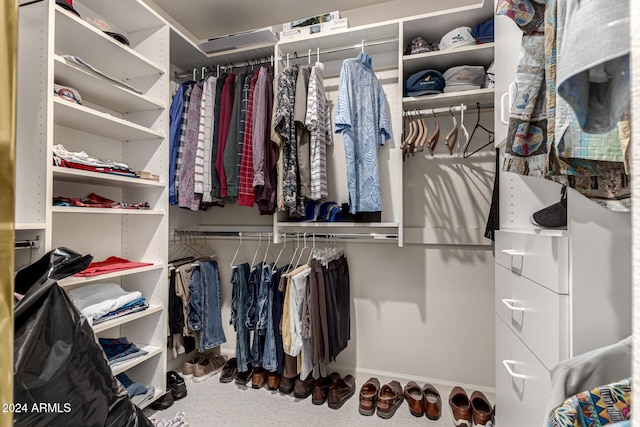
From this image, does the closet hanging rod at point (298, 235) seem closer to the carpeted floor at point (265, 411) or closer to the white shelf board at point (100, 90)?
the white shelf board at point (100, 90)

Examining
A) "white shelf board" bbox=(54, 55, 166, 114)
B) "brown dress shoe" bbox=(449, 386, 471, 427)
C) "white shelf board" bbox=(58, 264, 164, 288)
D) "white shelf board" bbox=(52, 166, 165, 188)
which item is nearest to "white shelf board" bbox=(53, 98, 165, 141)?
"white shelf board" bbox=(54, 55, 166, 114)

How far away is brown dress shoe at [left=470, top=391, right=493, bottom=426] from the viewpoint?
1.63 metres

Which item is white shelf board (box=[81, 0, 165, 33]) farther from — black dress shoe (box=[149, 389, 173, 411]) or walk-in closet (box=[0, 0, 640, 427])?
black dress shoe (box=[149, 389, 173, 411])

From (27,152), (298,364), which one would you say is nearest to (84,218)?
(27,152)

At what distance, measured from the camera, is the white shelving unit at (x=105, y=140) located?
4.22 ft

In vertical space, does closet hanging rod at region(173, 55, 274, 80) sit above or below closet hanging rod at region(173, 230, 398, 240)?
above

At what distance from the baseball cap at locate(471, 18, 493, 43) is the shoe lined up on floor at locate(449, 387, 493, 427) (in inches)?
79.9

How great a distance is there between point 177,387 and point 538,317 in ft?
6.56

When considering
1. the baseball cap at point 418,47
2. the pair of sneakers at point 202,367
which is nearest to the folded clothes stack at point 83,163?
the pair of sneakers at point 202,367

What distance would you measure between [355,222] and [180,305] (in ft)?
4.26

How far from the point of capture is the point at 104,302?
153cm

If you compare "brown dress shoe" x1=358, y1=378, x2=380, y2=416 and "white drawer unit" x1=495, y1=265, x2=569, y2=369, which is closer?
"white drawer unit" x1=495, y1=265, x2=569, y2=369

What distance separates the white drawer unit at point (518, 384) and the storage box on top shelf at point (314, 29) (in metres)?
1.85

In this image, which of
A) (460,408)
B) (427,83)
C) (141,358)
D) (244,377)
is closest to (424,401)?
(460,408)
